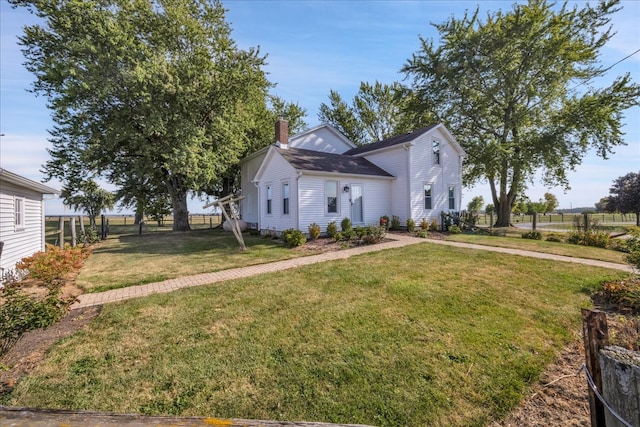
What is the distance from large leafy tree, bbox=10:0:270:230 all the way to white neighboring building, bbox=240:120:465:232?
4.71 metres

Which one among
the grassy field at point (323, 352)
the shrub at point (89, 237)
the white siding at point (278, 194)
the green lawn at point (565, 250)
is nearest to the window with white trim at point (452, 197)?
the green lawn at point (565, 250)

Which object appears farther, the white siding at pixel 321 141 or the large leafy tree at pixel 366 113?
the large leafy tree at pixel 366 113

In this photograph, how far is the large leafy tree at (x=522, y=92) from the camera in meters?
20.0

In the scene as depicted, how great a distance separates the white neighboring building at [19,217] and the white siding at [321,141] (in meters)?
14.2

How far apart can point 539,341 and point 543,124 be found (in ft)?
79.6

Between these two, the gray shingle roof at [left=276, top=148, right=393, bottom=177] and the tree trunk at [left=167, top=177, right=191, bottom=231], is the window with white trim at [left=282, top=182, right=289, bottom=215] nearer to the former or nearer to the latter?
the gray shingle roof at [left=276, top=148, right=393, bottom=177]

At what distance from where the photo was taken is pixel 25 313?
4.04m

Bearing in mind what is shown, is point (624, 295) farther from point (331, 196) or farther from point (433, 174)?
point (433, 174)

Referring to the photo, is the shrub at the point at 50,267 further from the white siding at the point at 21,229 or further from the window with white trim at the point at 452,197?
the window with white trim at the point at 452,197

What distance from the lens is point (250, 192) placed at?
76.5 ft

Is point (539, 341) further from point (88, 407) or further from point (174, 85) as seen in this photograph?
point (174, 85)

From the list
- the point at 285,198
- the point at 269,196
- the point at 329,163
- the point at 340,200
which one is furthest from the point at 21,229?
the point at 329,163

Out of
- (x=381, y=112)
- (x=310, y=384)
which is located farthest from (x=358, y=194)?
(x=381, y=112)

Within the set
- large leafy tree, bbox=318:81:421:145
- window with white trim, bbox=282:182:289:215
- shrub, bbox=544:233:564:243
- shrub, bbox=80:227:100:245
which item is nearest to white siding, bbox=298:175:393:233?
window with white trim, bbox=282:182:289:215
